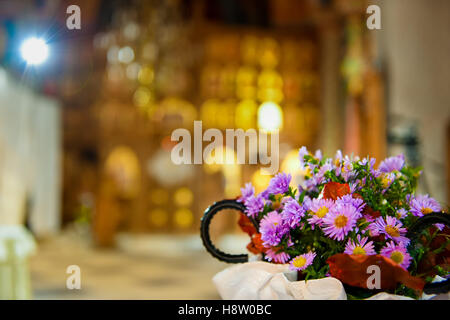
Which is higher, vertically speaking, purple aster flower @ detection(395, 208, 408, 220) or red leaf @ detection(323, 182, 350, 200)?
red leaf @ detection(323, 182, 350, 200)

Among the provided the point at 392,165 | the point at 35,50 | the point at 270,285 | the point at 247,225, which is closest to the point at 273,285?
the point at 270,285

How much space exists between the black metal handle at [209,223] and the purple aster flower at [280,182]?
0.29ft

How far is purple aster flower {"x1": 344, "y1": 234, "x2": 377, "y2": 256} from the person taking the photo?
0.84 m

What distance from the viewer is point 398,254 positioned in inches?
33.5

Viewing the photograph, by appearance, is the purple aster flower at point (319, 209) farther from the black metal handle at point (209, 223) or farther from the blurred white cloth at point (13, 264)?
the blurred white cloth at point (13, 264)

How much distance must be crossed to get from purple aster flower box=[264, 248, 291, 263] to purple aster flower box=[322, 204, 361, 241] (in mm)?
135

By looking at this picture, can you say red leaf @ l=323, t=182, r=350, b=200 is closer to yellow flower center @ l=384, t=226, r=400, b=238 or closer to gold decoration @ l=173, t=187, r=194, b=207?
yellow flower center @ l=384, t=226, r=400, b=238

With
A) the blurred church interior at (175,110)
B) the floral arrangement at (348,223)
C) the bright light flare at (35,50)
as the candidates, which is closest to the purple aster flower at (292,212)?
the floral arrangement at (348,223)

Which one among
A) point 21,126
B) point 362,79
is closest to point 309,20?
point 362,79

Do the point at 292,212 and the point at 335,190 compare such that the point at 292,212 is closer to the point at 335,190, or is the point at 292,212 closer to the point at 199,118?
the point at 335,190

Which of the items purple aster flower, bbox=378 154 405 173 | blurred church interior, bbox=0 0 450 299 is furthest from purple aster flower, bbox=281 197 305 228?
blurred church interior, bbox=0 0 450 299

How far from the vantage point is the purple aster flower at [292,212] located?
89 centimetres
